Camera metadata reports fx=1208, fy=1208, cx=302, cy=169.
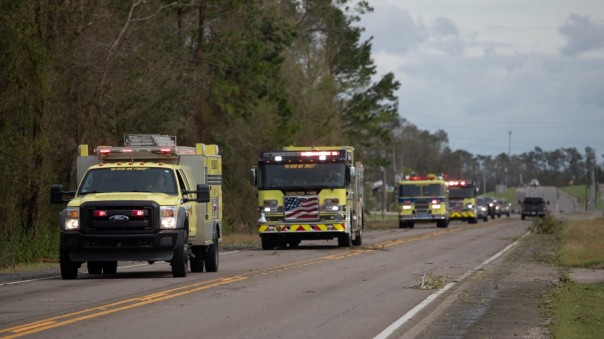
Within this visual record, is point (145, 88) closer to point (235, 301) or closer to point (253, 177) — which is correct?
point (253, 177)

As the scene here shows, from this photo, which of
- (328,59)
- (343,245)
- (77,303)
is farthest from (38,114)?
(328,59)

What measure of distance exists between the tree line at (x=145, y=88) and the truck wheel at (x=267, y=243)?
6.14 m

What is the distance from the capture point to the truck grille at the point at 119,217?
2259 cm

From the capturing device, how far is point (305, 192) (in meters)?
38.0

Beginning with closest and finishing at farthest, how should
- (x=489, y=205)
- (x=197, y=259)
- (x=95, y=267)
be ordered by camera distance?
(x=95, y=267) → (x=197, y=259) → (x=489, y=205)

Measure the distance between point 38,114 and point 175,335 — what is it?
2108 centimetres

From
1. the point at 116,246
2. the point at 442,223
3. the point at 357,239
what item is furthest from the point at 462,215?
the point at 116,246

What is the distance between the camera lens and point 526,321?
16.2 metres

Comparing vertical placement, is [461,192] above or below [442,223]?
above

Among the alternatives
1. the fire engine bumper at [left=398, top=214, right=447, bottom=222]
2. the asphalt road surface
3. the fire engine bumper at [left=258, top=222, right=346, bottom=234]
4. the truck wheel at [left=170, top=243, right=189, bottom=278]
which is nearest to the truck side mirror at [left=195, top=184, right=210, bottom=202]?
the truck wheel at [left=170, top=243, right=189, bottom=278]

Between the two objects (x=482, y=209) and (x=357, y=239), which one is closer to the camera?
(x=357, y=239)

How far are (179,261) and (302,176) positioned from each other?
598 inches

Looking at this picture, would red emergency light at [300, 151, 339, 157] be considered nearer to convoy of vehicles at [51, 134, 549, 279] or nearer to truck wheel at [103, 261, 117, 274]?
convoy of vehicles at [51, 134, 549, 279]

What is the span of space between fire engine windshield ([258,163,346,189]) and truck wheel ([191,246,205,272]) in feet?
40.3
